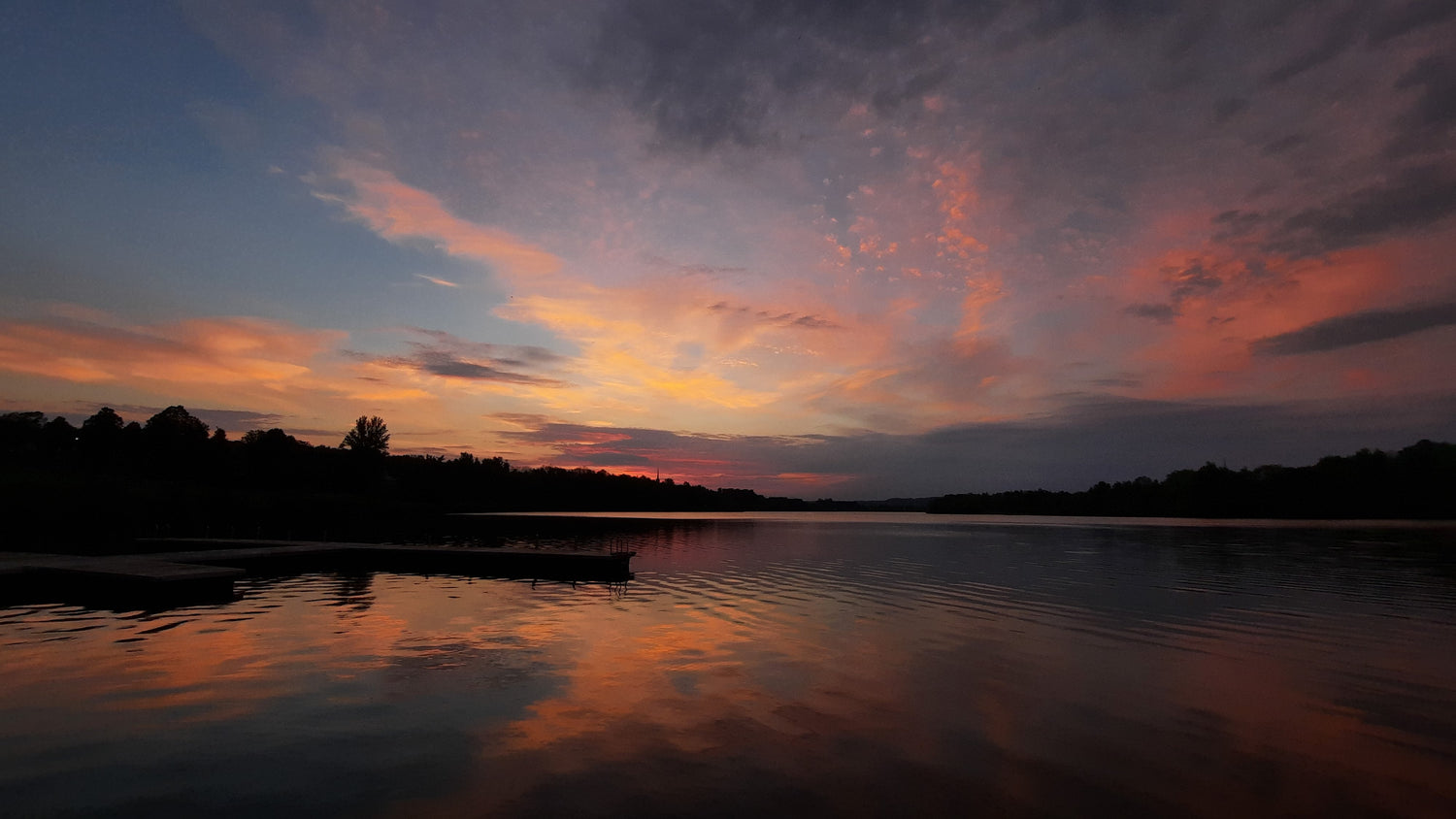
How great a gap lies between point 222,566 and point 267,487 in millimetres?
117811

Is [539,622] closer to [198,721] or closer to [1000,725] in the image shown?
[198,721]

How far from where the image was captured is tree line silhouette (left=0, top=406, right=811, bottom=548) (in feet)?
184

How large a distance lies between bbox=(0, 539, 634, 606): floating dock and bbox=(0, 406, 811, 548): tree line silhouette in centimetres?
1271

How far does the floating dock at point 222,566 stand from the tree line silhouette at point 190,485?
1271cm

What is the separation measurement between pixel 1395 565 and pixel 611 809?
61.3m

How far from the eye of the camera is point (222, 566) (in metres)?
32.4

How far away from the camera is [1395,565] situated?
152 ft

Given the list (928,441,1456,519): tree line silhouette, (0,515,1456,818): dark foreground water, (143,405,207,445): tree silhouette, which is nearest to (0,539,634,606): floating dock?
(0,515,1456,818): dark foreground water

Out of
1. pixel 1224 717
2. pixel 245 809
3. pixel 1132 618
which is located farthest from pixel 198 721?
pixel 1132 618

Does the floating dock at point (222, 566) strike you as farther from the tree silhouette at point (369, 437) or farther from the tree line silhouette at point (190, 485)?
the tree silhouette at point (369, 437)

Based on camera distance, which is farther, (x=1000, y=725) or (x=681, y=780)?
(x=1000, y=725)

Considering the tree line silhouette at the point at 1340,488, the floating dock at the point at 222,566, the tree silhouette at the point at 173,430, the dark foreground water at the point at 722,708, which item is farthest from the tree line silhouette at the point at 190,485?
the tree line silhouette at the point at 1340,488

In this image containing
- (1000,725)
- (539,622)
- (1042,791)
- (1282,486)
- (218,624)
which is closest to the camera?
(1042,791)

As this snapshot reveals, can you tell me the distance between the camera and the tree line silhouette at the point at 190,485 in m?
56.1
